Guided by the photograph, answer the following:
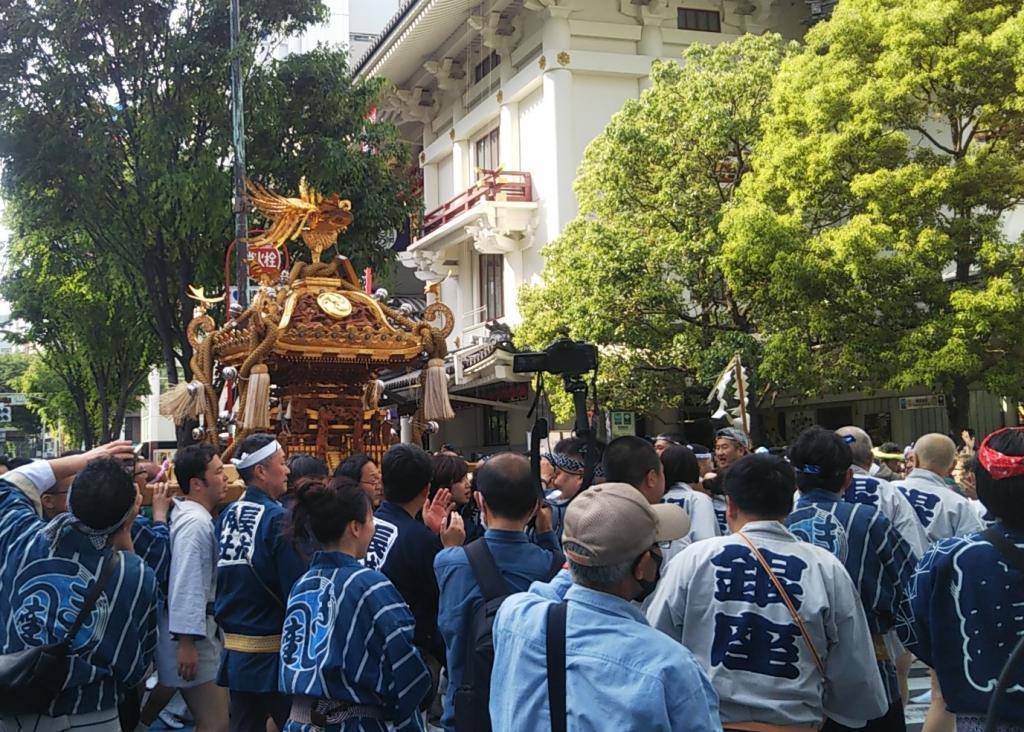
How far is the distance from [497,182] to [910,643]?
68.7 feet

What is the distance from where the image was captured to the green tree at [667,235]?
Result: 57.8ft

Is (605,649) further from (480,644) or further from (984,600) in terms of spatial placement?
(984,600)

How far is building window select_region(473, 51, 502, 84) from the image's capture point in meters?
26.2

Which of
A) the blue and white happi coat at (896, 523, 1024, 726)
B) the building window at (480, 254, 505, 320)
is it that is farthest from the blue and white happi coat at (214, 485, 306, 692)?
the building window at (480, 254, 505, 320)

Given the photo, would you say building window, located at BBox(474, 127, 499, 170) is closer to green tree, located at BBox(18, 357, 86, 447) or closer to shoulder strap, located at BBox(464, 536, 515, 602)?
green tree, located at BBox(18, 357, 86, 447)

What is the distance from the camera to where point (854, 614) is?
3408mm

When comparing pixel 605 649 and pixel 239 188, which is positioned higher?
pixel 239 188

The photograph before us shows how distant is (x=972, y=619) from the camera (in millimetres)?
3322

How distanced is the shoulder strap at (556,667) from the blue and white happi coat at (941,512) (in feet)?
13.6

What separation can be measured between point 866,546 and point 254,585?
276cm

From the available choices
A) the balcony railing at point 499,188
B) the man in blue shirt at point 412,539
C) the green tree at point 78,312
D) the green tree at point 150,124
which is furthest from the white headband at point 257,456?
the balcony railing at point 499,188

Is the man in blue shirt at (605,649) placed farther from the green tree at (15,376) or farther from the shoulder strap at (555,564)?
the green tree at (15,376)

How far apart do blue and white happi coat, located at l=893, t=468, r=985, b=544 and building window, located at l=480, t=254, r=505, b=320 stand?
20167 millimetres

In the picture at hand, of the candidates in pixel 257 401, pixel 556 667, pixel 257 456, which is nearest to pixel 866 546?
pixel 556 667
